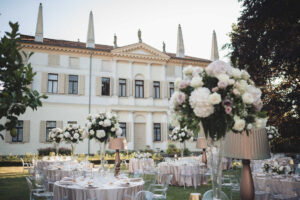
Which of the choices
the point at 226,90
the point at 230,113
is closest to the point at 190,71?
the point at 226,90

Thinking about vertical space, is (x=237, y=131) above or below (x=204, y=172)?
above

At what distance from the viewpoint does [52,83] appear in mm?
20469

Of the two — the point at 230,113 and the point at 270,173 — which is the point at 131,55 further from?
the point at 230,113

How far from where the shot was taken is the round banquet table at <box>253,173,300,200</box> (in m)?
6.40

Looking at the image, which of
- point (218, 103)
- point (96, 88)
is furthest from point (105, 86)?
point (218, 103)

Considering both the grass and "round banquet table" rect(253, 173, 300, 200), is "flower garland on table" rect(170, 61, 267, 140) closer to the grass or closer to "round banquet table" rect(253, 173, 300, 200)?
"round banquet table" rect(253, 173, 300, 200)

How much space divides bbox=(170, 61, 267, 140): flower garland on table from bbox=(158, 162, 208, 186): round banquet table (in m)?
8.09

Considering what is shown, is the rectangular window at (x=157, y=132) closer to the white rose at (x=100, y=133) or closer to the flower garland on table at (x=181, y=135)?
the flower garland on table at (x=181, y=135)

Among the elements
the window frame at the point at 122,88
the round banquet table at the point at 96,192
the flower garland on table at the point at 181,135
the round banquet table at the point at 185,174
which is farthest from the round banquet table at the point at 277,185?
the window frame at the point at 122,88

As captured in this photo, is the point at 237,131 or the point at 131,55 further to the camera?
the point at 131,55

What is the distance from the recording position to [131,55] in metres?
22.5

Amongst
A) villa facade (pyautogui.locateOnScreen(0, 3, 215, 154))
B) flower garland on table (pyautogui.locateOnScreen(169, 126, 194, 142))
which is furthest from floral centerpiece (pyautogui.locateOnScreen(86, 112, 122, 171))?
villa facade (pyautogui.locateOnScreen(0, 3, 215, 154))

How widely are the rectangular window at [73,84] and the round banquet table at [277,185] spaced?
17.2m

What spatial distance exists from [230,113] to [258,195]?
541 cm
